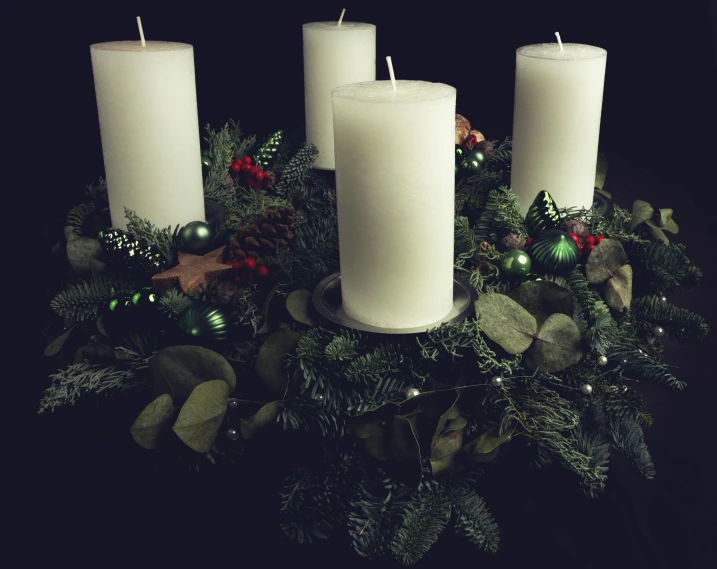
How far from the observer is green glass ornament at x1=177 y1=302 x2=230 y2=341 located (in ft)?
2.76

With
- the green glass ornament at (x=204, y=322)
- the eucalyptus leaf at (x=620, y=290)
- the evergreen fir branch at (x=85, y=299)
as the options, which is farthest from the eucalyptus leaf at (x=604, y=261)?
the evergreen fir branch at (x=85, y=299)

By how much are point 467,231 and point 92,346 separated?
1.34 feet

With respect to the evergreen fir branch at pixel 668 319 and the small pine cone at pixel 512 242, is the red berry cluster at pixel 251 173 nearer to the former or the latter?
the small pine cone at pixel 512 242

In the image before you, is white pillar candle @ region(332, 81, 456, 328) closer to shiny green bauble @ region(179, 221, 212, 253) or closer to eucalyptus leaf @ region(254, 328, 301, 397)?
eucalyptus leaf @ region(254, 328, 301, 397)

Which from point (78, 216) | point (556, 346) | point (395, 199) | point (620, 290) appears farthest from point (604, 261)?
point (78, 216)

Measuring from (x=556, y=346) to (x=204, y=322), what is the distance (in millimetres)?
328

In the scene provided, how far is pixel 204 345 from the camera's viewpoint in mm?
857

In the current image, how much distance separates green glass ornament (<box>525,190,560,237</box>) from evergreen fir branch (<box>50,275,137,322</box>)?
0.45m

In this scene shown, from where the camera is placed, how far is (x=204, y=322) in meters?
0.84

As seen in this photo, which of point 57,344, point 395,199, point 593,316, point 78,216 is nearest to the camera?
point 395,199

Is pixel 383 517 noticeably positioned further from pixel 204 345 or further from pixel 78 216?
pixel 78 216

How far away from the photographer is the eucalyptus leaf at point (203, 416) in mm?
748

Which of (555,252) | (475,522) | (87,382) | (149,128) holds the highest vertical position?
(149,128)

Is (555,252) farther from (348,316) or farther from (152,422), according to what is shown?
(152,422)
